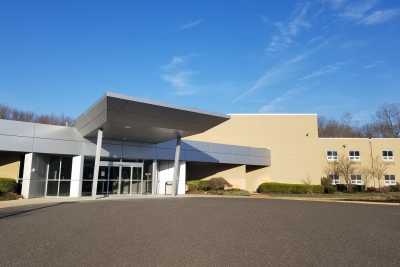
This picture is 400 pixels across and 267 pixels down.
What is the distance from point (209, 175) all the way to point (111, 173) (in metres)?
14.5

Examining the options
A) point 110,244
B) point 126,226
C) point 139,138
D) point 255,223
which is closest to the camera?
point 110,244

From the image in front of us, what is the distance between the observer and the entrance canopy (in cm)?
1845

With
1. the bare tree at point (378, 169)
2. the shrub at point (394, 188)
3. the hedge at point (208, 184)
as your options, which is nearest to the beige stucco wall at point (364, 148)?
the bare tree at point (378, 169)

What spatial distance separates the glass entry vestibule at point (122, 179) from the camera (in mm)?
27062

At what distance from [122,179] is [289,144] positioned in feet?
69.8

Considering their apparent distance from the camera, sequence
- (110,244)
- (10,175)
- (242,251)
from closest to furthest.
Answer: (242,251), (110,244), (10,175)

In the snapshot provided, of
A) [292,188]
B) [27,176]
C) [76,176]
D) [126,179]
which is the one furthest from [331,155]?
[27,176]

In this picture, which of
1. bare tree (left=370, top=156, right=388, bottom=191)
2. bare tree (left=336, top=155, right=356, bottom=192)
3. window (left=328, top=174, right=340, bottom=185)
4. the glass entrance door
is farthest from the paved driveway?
bare tree (left=370, top=156, right=388, bottom=191)

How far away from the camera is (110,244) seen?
738cm

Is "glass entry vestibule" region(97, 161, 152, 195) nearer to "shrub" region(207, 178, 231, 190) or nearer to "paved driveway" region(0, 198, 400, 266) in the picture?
"shrub" region(207, 178, 231, 190)

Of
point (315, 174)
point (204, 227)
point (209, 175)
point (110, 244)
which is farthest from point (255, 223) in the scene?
point (315, 174)

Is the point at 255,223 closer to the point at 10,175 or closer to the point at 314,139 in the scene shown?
the point at 10,175

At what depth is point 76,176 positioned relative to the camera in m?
25.0

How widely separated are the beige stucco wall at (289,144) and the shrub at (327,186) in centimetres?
85
